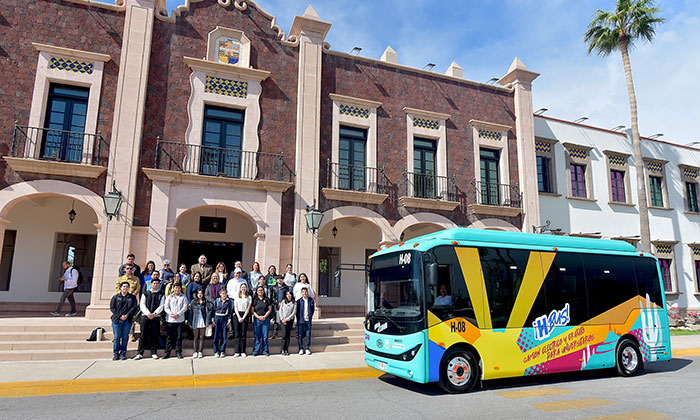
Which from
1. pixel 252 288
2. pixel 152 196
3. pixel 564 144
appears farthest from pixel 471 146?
pixel 152 196

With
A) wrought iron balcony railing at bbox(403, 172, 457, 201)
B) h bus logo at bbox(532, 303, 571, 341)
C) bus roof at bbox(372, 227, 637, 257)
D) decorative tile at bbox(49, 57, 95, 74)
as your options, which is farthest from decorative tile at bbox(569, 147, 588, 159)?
decorative tile at bbox(49, 57, 95, 74)

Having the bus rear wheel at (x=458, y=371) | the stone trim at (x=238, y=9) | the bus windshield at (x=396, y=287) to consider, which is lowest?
the bus rear wheel at (x=458, y=371)

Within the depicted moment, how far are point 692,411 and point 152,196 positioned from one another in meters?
12.9

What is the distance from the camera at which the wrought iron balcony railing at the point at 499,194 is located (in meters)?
17.5

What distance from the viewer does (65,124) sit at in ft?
42.8

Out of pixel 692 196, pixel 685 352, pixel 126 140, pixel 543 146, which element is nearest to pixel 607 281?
pixel 685 352

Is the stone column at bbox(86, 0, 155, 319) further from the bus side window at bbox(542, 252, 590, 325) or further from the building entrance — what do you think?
the bus side window at bbox(542, 252, 590, 325)

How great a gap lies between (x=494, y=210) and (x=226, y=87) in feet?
34.9

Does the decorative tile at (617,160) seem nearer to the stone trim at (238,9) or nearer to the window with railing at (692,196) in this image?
the window with railing at (692,196)

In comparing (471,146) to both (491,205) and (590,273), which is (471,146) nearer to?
(491,205)

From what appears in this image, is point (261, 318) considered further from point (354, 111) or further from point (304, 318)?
point (354, 111)

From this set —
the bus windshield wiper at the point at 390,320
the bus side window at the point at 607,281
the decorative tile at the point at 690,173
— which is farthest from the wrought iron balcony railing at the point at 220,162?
the decorative tile at the point at 690,173

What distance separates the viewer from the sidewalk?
24.3 feet

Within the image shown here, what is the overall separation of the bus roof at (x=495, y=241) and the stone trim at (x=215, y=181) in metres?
6.10
